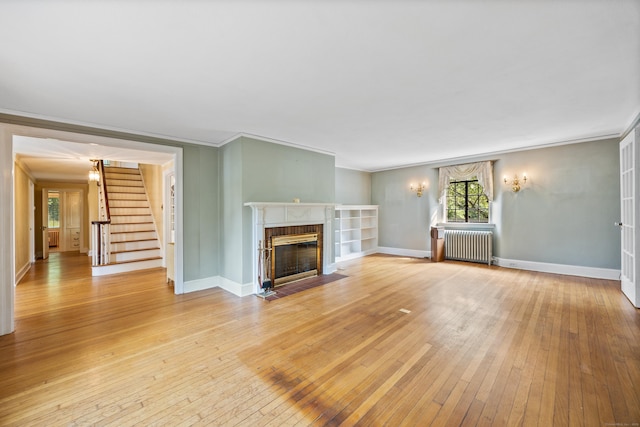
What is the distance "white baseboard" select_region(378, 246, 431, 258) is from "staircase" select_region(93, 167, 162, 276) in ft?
20.3

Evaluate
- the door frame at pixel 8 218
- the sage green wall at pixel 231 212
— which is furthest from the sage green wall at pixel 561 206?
the door frame at pixel 8 218

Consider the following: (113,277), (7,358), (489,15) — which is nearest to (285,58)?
(489,15)

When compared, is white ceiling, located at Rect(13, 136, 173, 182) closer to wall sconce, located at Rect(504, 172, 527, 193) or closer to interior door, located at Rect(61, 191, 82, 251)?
interior door, located at Rect(61, 191, 82, 251)

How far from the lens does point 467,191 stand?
6.80m

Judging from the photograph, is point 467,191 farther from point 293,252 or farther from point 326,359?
point 326,359

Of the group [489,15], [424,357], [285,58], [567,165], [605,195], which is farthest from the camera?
[567,165]

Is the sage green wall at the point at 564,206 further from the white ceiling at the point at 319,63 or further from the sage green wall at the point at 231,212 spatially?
the sage green wall at the point at 231,212

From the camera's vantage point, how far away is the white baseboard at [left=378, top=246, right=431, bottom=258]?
7277mm

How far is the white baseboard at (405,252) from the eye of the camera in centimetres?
728

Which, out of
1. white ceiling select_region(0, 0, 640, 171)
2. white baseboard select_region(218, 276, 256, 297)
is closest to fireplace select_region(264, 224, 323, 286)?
white baseboard select_region(218, 276, 256, 297)

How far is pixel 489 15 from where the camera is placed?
5.45 ft

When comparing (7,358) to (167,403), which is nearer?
(167,403)

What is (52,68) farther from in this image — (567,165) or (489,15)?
(567,165)

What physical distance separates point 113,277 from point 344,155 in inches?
219
